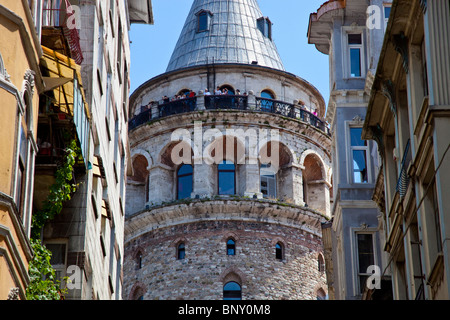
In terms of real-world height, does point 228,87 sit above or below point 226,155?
above

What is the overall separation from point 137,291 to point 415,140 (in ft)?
128

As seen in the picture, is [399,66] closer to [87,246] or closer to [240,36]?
[87,246]

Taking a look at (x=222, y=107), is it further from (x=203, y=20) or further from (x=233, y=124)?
(x=203, y=20)

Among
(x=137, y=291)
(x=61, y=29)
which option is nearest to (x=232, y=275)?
(x=137, y=291)

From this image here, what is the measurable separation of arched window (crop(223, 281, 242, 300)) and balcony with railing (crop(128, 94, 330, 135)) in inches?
368

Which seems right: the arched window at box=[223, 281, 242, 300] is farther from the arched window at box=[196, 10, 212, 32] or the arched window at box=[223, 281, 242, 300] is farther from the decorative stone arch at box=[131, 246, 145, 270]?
the arched window at box=[196, 10, 212, 32]

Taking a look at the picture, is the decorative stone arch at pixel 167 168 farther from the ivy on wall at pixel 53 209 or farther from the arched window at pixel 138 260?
the ivy on wall at pixel 53 209

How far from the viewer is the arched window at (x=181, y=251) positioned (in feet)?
193

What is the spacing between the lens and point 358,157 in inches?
1305

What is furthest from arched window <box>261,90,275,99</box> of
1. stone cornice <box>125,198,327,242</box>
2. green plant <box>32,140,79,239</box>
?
green plant <box>32,140,79,239</box>

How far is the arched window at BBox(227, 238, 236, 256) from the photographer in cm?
5884

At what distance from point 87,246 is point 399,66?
331 inches
